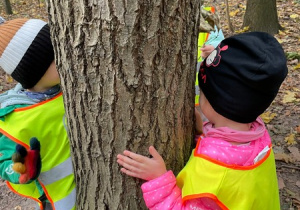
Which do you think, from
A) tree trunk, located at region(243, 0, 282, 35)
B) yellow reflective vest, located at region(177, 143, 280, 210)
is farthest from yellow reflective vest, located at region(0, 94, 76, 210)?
tree trunk, located at region(243, 0, 282, 35)

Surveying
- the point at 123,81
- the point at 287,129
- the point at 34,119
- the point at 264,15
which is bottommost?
the point at 287,129

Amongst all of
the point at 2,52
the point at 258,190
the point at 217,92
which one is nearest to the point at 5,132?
the point at 2,52

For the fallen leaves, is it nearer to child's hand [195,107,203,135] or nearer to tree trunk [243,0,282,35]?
tree trunk [243,0,282,35]

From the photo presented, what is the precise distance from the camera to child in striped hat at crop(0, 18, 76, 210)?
5.59 feet

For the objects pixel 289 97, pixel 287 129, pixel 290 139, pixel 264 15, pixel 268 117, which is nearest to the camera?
pixel 290 139

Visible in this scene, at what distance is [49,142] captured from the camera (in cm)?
182

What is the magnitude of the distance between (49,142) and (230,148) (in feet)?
3.27

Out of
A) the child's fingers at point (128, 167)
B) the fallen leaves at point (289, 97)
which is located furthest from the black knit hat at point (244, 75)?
the fallen leaves at point (289, 97)

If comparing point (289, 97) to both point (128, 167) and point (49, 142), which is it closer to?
point (128, 167)

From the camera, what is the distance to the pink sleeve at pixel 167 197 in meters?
1.58

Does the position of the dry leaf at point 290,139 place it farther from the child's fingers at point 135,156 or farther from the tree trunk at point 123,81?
the child's fingers at point 135,156

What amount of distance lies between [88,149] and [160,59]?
2.02 feet

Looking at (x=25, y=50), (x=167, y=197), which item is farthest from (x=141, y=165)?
(x=25, y=50)

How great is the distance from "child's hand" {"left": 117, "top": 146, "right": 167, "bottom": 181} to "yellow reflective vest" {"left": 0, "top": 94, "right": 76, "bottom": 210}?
0.45 meters
